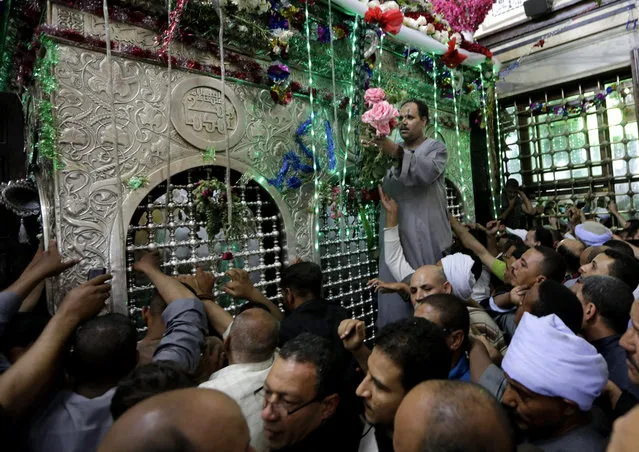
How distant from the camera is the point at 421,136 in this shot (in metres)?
3.48

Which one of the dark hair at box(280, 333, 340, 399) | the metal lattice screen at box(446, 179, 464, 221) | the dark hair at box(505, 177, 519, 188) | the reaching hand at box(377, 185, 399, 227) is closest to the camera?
the dark hair at box(280, 333, 340, 399)

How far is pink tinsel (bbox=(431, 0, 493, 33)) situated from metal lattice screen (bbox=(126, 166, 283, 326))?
348 centimetres

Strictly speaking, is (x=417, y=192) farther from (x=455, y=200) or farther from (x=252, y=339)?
(x=455, y=200)

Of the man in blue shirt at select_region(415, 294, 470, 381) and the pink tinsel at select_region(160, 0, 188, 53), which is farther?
the pink tinsel at select_region(160, 0, 188, 53)

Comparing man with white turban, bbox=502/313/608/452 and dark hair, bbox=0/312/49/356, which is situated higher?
dark hair, bbox=0/312/49/356

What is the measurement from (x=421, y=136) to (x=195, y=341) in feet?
8.19

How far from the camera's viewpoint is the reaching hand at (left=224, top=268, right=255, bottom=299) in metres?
2.51

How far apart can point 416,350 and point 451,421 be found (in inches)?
18.0

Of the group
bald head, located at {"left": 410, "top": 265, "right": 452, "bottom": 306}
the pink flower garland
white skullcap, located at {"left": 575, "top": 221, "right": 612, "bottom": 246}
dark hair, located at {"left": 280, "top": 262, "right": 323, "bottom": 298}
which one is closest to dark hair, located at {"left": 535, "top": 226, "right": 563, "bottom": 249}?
white skullcap, located at {"left": 575, "top": 221, "right": 612, "bottom": 246}

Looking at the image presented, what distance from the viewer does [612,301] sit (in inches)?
74.3

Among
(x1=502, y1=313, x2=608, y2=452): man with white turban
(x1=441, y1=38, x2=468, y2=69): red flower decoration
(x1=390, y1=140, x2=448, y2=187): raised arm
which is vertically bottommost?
(x1=502, y1=313, x2=608, y2=452): man with white turban

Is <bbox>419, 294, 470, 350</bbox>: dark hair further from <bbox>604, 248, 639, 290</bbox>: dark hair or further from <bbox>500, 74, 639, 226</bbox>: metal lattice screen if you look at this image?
<bbox>500, 74, 639, 226</bbox>: metal lattice screen

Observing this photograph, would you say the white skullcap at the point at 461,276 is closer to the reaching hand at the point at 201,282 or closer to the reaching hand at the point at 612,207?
the reaching hand at the point at 201,282

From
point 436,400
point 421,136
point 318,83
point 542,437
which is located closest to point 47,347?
point 436,400
